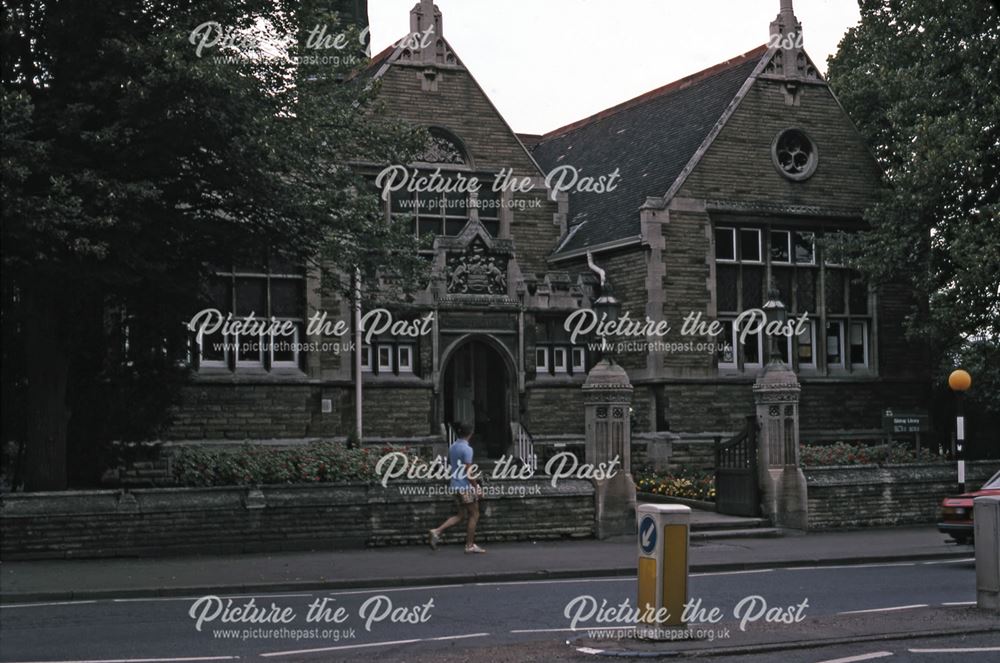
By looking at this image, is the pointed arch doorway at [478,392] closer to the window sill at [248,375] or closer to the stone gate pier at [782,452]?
the window sill at [248,375]

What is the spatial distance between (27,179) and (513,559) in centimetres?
857

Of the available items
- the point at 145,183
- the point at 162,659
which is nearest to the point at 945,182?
→ the point at 145,183

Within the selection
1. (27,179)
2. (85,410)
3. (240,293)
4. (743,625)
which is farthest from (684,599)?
(240,293)

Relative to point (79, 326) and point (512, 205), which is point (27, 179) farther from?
point (512, 205)

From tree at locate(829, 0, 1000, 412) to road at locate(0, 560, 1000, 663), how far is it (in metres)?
11.0

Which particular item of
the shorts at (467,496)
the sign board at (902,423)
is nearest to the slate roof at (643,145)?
the sign board at (902,423)

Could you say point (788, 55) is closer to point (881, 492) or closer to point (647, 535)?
point (881, 492)

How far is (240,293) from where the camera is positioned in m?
27.9

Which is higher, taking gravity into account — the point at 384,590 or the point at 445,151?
the point at 445,151

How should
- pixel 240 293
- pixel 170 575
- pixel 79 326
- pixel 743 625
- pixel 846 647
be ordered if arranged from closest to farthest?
pixel 846 647
pixel 743 625
pixel 170 575
pixel 79 326
pixel 240 293

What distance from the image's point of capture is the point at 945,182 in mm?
27281

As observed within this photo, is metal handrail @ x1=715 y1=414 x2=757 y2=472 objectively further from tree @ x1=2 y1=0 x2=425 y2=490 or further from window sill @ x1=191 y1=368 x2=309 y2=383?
window sill @ x1=191 y1=368 x2=309 y2=383

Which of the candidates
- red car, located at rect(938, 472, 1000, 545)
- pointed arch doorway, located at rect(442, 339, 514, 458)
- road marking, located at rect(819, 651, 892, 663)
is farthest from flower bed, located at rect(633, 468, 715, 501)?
road marking, located at rect(819, 651, 892, 663)

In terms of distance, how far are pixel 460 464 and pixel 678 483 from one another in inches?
342
